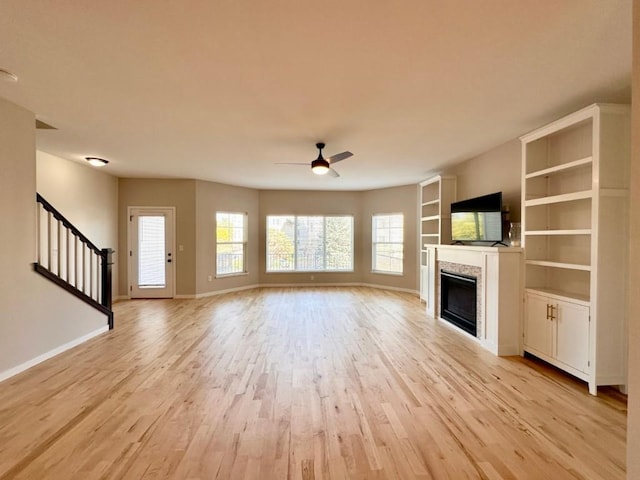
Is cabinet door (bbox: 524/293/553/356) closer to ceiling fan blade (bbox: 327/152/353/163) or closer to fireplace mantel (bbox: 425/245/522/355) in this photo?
fireplace mantel (bbox: 425/245/522/355)

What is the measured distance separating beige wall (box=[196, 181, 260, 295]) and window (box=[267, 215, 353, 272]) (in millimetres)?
519

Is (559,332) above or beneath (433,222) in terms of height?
beneath

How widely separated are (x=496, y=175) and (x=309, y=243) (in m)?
5.20

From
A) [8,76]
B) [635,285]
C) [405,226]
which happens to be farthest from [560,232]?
[8,76]

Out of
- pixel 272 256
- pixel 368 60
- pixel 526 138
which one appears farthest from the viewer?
pixel 272 256

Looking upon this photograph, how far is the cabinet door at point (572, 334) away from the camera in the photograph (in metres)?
2.92

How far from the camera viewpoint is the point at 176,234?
7016mm

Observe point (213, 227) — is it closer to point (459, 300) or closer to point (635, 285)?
point (459, 300)

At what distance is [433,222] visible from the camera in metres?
6.73

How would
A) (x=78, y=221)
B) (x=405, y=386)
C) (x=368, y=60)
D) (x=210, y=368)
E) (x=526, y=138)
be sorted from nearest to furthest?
(x=368, y=60), (x=405, y=386), (x=210, y=368), (x=526, y=138), (x=78, y=221)

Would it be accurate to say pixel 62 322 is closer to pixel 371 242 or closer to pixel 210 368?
pixel 210 368

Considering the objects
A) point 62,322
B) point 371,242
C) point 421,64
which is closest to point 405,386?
point 421,64

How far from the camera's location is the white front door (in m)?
6.91

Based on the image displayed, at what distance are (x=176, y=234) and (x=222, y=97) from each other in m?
4.93
